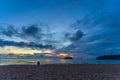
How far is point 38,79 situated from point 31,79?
896mm

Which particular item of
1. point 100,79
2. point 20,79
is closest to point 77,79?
point 100,79

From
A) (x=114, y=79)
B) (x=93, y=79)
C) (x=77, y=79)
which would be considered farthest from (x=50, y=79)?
(x=114, y=79)

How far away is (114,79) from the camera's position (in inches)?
960

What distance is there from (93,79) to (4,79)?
1105cm

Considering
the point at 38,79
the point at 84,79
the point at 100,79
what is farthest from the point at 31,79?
the point at 100,79

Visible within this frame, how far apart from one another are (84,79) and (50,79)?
13.9 ft

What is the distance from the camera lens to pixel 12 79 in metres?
24.8

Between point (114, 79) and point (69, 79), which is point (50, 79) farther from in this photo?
point (114, 79)

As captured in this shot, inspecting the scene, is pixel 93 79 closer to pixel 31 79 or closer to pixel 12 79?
pixel 31 79

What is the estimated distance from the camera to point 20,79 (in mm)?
24953

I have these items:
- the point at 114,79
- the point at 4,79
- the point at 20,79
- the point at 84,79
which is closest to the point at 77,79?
the point at 84,79

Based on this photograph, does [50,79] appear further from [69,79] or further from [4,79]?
[4,79]

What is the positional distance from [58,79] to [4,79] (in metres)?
6.72

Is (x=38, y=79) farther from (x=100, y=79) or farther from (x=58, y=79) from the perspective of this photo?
(x=100, y=79)
